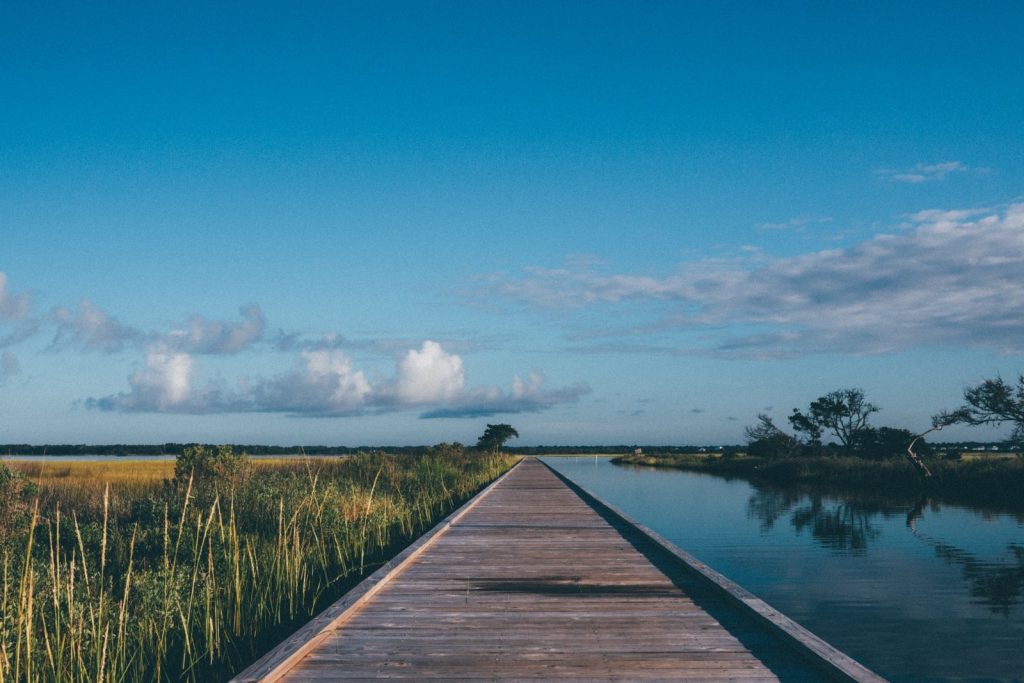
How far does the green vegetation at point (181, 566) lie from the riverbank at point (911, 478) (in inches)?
688

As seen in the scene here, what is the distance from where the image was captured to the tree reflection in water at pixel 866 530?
1108 centimetres

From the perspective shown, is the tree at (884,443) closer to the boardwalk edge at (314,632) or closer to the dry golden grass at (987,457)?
the dry golden grass at (987,457)

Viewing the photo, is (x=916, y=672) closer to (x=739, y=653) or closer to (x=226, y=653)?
(x=739, y=653)

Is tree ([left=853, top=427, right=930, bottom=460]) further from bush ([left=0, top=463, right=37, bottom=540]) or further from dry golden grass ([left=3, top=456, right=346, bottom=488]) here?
bush ([left=0, top=463, right=37, bottom=540])

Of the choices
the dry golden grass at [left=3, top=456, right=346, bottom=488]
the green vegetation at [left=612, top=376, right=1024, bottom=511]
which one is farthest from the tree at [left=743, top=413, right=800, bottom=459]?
the dry golden grass at [left=3, top=456, right=346, bottom=488]

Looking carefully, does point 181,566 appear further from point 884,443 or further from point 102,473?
point 884,443

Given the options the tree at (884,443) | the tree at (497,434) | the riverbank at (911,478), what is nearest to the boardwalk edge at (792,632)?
the riverbank at (911,478)

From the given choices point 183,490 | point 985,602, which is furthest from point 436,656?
point 183,490

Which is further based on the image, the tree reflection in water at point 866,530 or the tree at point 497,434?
the tree at point 497,434

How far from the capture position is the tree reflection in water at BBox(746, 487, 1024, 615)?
11078 mm

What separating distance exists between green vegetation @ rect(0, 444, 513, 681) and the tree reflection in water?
834 cm

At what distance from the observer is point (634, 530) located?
9.88 meters

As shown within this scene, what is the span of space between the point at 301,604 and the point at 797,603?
22.2ft

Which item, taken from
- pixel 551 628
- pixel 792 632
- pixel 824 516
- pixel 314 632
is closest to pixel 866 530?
pixel 824 516
